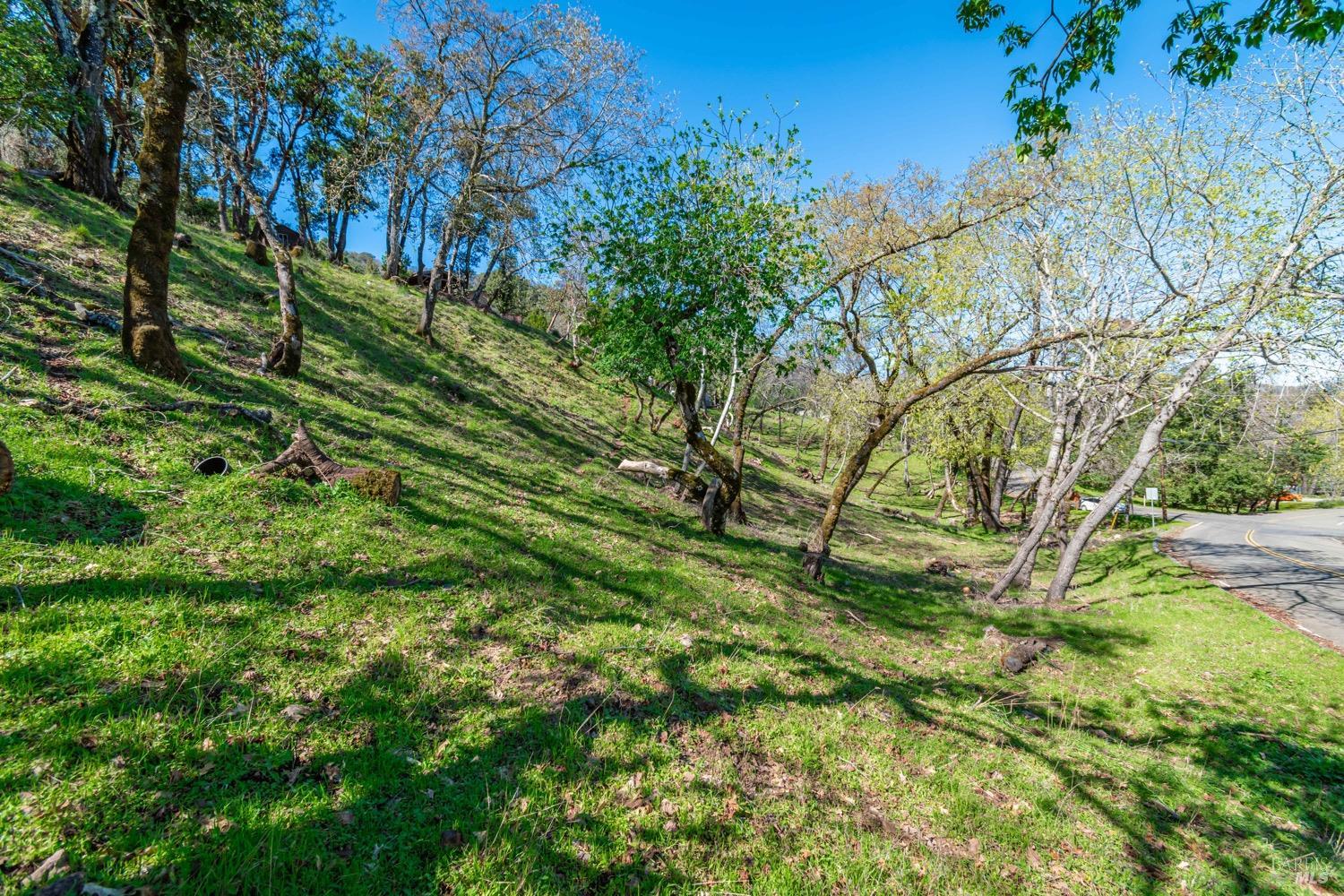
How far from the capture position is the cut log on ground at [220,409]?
7.24 m

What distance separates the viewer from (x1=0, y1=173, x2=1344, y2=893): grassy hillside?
3.29 meters

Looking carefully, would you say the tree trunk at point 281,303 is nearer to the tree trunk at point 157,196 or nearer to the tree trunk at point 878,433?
the tree trunk at point 157,196

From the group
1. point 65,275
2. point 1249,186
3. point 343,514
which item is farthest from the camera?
point 1249,186

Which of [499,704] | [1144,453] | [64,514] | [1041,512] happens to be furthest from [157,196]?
[1041,512]

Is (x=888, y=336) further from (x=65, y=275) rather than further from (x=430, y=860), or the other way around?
(x=65, y=275)

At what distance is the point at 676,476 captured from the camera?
55.7ft

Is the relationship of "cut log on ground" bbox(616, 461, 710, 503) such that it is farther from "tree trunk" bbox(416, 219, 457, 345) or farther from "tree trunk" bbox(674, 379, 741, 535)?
"tree trunk" bbox(416, 219, 457, 345)

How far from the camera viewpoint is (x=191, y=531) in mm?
5562

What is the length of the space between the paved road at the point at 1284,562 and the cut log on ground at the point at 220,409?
23.2 metres

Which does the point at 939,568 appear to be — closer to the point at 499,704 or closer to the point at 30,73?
the point at 499,704

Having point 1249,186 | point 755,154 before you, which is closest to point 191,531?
point 755,154

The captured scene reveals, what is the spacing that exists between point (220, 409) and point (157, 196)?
3537 mm

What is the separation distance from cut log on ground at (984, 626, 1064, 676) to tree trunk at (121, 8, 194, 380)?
55.0 ft

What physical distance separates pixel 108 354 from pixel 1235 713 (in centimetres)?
2042
